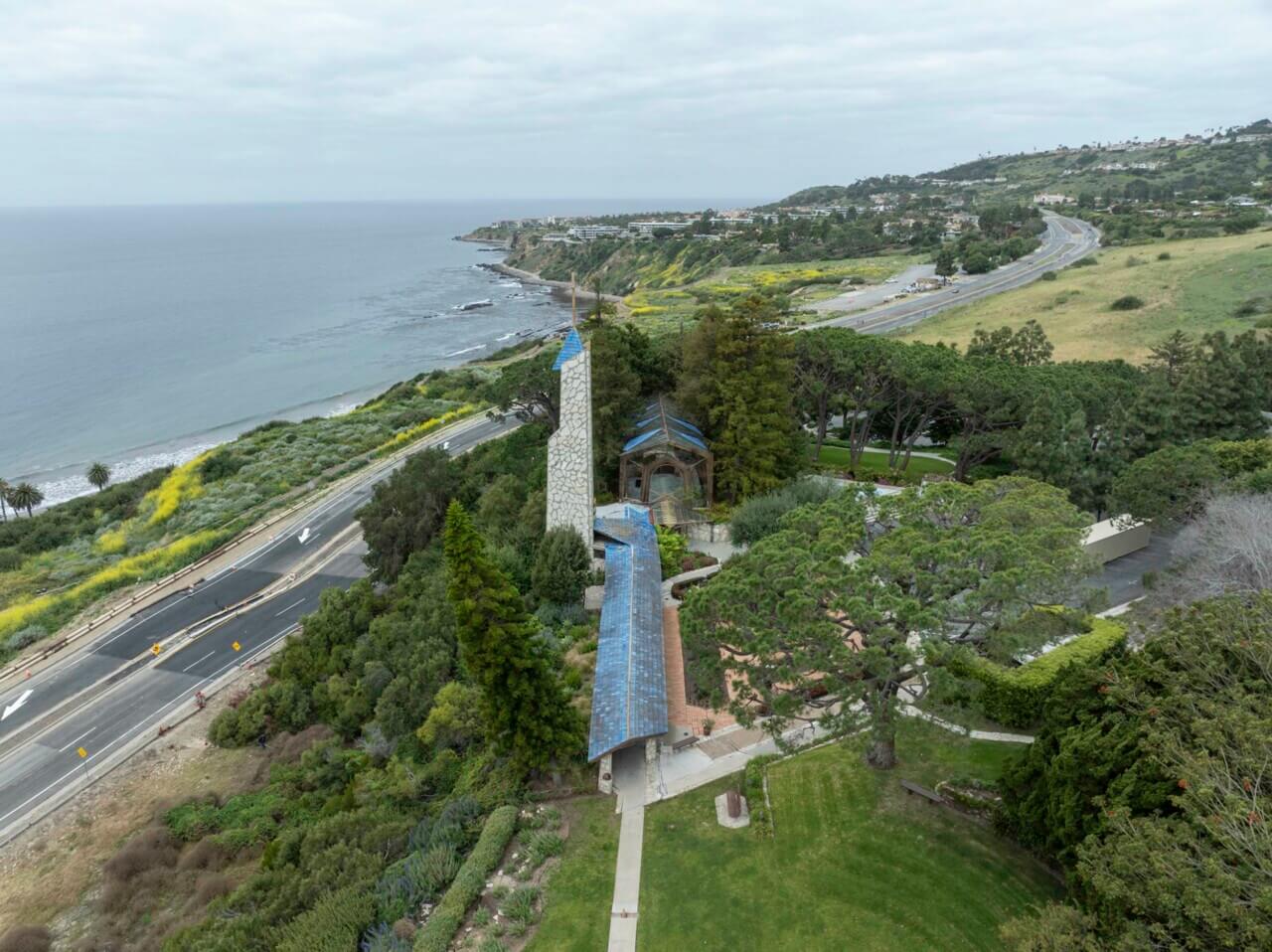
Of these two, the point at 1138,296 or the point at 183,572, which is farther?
the point at 1138,296

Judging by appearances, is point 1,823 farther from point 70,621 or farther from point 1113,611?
point 1113,611

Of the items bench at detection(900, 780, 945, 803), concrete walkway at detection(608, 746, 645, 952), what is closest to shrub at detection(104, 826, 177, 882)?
concrete walkway at detection(608, 746, 645, 952)

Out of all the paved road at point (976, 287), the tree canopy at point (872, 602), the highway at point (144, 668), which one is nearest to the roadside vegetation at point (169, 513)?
the highway at point (144, 668)

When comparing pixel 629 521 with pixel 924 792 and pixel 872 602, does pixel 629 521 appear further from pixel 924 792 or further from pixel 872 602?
pixel 924 792

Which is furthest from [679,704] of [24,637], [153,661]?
[24,637]

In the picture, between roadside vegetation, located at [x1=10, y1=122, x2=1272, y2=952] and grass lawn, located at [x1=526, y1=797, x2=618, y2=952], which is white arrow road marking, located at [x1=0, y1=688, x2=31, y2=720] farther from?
grass lawn, located at [x1=526, y1=797, x2=618, y2=952]

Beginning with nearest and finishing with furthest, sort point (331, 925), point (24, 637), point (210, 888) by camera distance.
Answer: point (331, 925), point (210, 888), point (24, 637)

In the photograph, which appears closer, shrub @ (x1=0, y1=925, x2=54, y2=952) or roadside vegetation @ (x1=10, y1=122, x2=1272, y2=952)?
roadside vegetation @ (x1=10, y1=122, x2=1272, y2=952)
